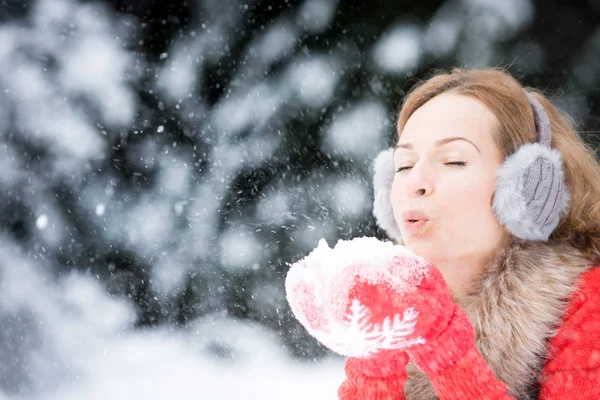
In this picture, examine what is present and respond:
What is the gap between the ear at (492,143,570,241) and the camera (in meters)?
0.71

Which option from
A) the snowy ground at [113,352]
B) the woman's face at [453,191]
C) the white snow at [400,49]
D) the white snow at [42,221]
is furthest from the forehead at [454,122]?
the white snow at [42,221]

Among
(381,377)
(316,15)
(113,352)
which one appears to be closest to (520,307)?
(381,377)

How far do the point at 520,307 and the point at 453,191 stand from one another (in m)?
0.16

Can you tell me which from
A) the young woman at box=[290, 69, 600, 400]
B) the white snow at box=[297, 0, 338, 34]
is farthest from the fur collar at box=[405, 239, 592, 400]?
the white snow at box=[297, 0, 338, 34]

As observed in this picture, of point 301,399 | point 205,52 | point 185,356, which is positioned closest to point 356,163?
point 205,52

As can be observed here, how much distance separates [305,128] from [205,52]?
44cm

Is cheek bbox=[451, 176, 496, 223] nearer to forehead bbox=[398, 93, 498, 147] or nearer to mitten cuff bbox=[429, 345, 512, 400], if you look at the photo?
forehead bbox=[398, 93, 498, 147]

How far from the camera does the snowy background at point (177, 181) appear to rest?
1.90 metres

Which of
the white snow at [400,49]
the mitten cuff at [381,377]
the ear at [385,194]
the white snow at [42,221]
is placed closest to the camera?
the mitten cuff at [381,377]

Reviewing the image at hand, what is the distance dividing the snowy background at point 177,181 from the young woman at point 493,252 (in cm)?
106

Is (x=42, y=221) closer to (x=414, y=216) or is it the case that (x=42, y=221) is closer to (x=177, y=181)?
(x=177, y=181)

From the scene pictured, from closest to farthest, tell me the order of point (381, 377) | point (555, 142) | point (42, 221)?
point (381, 377) < point (555, 142) < point (42, 221)

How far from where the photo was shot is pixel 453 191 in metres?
0.71

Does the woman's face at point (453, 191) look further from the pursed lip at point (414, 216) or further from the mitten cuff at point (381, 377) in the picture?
the mitten cuff at point (381, 377)
